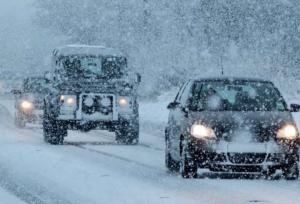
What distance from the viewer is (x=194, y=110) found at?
1427 cm

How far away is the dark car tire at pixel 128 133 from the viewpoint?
22625 mm

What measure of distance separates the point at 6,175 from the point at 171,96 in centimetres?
3354

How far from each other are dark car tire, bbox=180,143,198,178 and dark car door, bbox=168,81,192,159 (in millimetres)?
489

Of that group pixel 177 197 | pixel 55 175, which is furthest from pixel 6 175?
pixel 177 197

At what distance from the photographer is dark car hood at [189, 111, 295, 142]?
1365 cm

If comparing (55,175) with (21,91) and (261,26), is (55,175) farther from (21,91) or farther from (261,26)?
(261,26)

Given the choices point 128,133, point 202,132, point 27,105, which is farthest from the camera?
point 27,105

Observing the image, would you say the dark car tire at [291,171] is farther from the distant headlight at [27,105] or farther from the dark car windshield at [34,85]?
the dark car windshield at [34,85]

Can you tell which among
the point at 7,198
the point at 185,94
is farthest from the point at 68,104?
the point at 7,198

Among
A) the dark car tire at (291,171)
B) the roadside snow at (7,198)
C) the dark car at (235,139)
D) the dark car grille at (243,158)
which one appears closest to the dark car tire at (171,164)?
the dark car at (235,139)

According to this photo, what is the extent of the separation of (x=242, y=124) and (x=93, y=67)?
10.4 meters

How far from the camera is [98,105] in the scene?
22.2 m

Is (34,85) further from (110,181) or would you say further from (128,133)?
(110,181)

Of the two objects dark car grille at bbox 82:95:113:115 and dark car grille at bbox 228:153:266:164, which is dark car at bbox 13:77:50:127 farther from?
dark car grille at bbox 228:153:266:164
